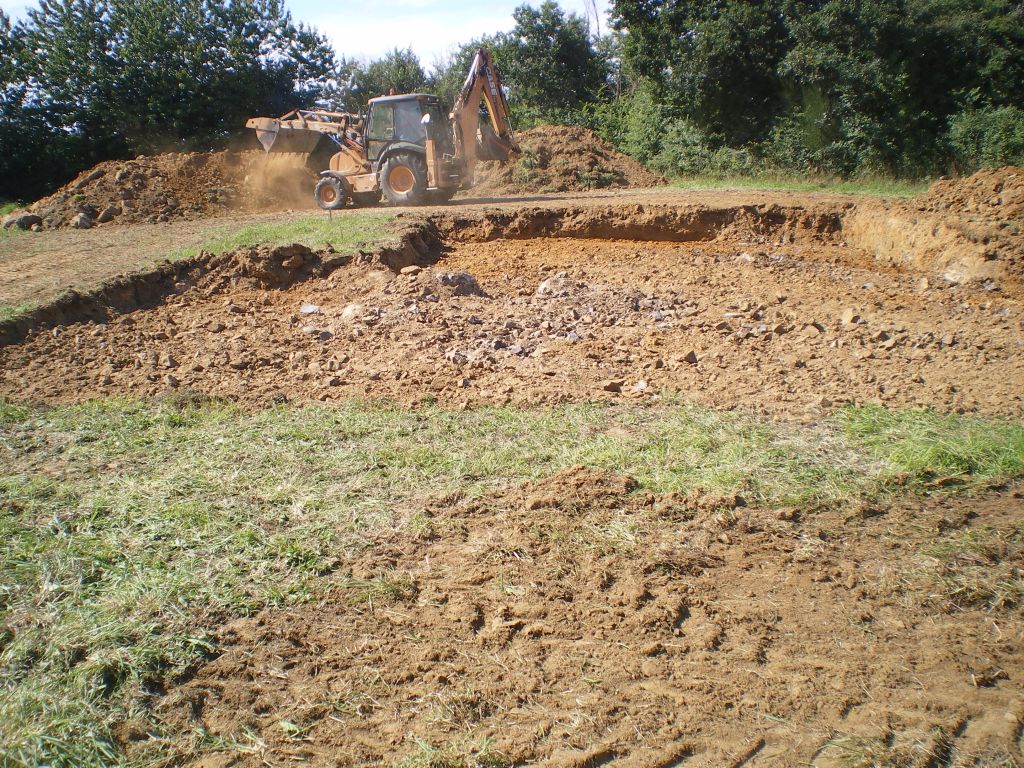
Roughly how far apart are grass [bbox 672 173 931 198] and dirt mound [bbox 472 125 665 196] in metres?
1.81

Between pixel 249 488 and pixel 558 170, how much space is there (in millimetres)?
17786

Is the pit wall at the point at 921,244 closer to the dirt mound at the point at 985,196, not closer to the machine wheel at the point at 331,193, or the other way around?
the dirt mound at the point at 985,196

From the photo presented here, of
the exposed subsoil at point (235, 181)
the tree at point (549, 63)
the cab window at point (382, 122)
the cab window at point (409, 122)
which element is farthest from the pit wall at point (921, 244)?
the tree at point (549, 63)

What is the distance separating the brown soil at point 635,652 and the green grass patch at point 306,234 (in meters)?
7.40

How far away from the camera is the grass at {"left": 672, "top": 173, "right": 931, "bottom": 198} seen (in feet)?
51.6

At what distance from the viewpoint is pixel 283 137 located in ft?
54.2

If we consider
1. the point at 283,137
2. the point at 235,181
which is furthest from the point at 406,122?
the point at 235,181

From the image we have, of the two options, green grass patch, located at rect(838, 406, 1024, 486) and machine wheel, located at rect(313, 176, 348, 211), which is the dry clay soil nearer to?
green grass patch, located at rect(838, 406, 1024, 486)

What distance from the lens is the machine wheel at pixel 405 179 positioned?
15.0 meters

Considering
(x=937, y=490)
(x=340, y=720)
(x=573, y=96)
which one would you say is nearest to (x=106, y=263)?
(x=340, y=720)

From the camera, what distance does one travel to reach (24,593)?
132 inches

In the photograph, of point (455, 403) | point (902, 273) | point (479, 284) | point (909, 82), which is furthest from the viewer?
point (909, 82)

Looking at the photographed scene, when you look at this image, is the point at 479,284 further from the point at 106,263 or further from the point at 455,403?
the point at 106,263

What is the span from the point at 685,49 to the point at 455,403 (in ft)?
59.7
